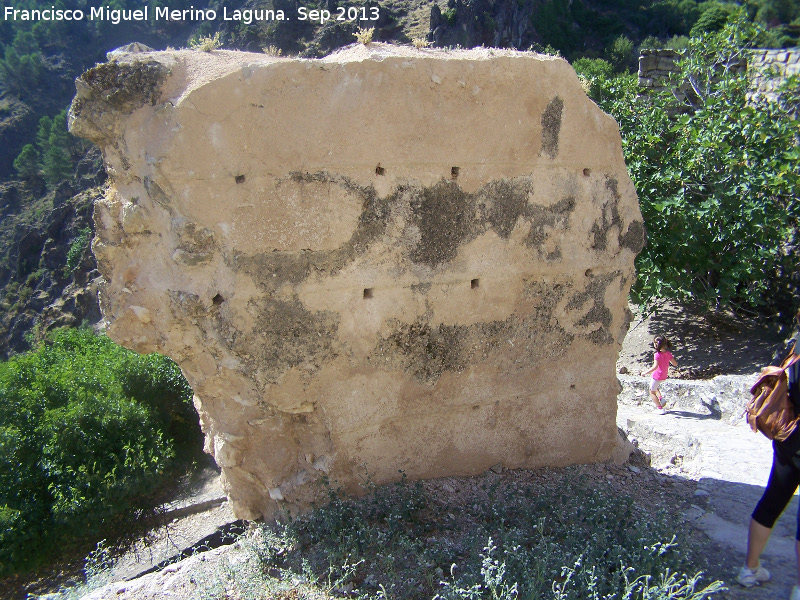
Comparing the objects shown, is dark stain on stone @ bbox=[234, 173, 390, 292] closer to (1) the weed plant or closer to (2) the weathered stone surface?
(2) the weathered stone surface

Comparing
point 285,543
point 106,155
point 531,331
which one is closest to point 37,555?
point 285,543

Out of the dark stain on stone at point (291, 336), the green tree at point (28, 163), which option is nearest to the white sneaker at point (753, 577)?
the dark stain on stone at point (291, 336)

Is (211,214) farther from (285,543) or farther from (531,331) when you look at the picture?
(531,331)

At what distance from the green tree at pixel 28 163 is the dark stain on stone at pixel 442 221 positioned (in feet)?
154

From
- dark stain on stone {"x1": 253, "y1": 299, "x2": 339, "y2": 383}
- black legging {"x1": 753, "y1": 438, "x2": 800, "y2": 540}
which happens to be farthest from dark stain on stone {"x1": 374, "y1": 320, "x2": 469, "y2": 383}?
black legging {"x1": 753, "y1": 438, "x2": 800, "y2": 540}

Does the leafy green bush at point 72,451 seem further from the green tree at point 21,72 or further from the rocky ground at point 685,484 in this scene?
the green tree at point 21,72

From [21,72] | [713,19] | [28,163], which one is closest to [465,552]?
[713,19]

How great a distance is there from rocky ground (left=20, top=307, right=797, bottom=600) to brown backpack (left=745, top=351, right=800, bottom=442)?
0.75 metres

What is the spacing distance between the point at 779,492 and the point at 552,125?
6.96ft

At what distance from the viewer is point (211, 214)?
8.73 ft

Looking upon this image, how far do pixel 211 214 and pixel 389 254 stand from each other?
0.89 m

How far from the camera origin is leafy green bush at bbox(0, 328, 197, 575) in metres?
6.57

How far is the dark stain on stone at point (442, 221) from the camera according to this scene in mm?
2975

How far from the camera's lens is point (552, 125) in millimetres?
3199
